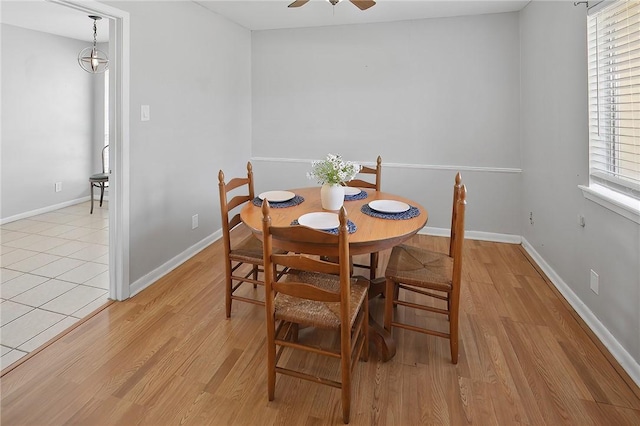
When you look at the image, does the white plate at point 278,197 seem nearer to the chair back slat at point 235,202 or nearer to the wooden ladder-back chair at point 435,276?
the chair back slat at point 235,202

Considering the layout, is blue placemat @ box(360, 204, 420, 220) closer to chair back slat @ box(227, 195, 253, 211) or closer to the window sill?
chair back slat @ box(227, 195, 253, 211)

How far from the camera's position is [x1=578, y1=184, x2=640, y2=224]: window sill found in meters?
1.84

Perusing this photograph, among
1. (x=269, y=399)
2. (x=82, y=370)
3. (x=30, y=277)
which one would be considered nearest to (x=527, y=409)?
(x=269, y=399)

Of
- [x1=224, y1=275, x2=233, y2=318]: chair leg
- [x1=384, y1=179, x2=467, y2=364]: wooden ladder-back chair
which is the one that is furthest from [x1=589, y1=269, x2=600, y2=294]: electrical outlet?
[x1=224, y1=275, x2=233, y2=318]: chair leg

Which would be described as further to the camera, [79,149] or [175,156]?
[79,149]

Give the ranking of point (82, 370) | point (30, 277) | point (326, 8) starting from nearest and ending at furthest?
point (82, 370) < point (30, 277) < point (326, 8)

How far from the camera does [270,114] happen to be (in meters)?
4.48

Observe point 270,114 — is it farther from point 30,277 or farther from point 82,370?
point 82,370

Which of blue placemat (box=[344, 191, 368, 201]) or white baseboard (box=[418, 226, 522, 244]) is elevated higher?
blue placemat (box=[344, 191, 368, 201])

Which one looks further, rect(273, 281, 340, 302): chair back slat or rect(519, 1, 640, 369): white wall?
rect(519, 1, 640, 369): white wall

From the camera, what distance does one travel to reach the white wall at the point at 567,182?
1947 mm

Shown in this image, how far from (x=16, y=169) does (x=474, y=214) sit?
219 inches

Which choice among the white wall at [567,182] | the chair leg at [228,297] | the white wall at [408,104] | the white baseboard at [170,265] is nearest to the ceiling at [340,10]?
the white wall at [408,104]

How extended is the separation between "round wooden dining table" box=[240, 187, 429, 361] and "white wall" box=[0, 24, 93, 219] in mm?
4051
